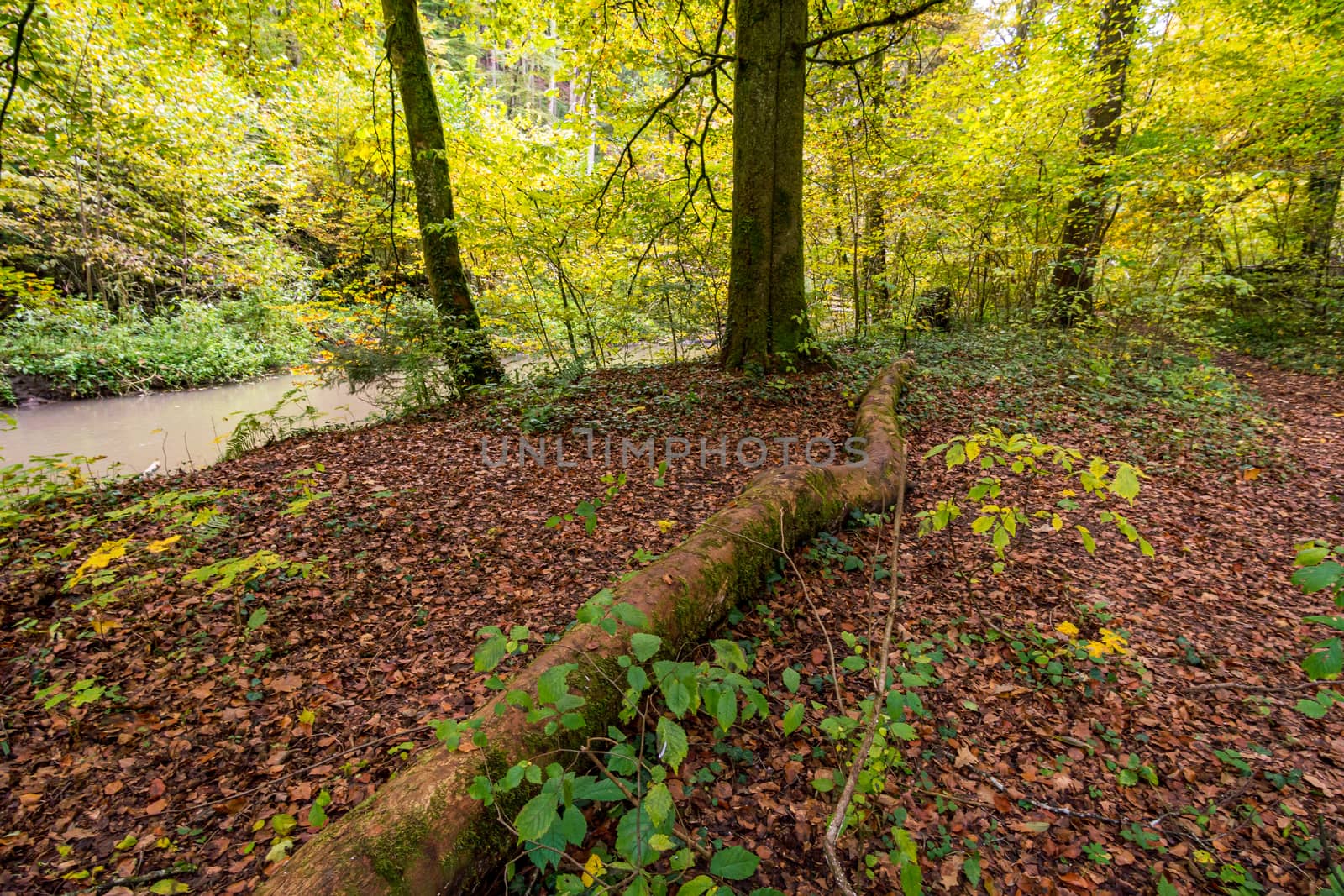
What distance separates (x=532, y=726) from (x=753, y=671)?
1230 millimetres

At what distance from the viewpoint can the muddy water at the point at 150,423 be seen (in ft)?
23.2

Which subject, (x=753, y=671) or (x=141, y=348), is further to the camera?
(x=141, y=348)

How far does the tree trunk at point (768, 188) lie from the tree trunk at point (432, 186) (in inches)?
146

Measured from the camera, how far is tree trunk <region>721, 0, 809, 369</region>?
5.75 meters

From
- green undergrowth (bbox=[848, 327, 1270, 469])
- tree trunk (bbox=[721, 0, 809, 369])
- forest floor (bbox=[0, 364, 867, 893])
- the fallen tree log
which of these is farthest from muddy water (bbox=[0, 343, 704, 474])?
the fallen tree log

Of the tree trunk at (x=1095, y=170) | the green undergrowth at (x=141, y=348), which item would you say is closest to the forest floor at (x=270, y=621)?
the tree trunk at (x=1095, y=170)

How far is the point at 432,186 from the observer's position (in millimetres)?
7062

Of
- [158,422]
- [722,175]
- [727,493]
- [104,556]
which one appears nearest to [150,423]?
[158,422]

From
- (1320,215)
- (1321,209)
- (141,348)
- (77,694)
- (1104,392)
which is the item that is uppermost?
(1321,209)

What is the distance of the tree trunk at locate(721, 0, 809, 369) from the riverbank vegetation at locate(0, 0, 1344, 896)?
0.15 ft

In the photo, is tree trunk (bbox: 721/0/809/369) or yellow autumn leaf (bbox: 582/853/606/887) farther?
tree trunk (bbox: 721/0/809/369)

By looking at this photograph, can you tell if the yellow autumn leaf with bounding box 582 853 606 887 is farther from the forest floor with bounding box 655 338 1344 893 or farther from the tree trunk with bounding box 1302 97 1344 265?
the tree trunk with bounding box 1302 97 1344 265

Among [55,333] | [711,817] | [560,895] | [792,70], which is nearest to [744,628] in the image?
[711,817]

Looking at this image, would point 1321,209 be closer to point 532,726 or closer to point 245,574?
point 532,726
